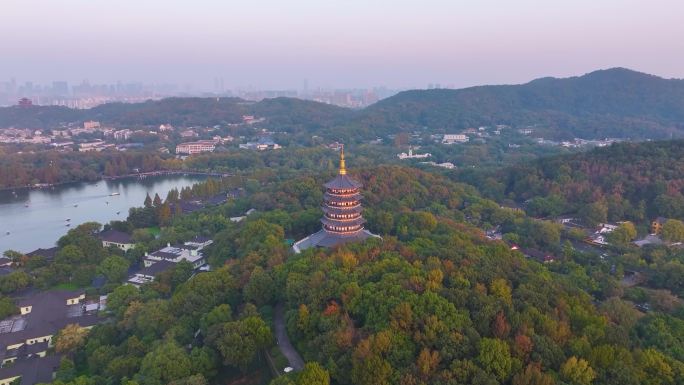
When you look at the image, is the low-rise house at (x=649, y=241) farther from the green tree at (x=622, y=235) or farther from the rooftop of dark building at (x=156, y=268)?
the rooftop of dark building at (x=156, y=268)

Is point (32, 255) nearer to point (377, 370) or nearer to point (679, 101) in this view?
point (377, 370)

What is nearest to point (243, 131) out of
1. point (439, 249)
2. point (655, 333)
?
point (439, 249)

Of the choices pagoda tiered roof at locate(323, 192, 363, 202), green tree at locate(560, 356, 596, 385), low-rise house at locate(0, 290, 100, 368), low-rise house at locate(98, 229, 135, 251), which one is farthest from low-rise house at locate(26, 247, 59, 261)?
green tree at locate(560, 356, 596, 385)

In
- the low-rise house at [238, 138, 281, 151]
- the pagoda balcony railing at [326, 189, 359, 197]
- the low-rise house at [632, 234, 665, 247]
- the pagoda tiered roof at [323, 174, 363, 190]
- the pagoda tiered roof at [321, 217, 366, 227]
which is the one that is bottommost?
the low-rise house at [632, 234, 665, 247]

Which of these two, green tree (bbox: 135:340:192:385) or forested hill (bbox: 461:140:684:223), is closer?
green tree (bbox: 135:340:192:385)

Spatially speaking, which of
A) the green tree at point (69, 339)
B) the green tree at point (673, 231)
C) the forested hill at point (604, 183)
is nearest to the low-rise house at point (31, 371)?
the green tree at point (69, 339)

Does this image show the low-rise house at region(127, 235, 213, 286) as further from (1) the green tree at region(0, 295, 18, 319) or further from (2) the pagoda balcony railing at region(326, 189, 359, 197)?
(2) the pagoda balcony railing at region(326, 189, 359, 197)
